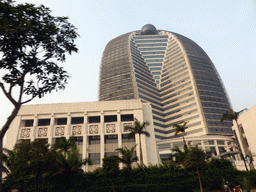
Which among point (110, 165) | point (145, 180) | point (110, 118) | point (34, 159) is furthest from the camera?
point (110, 118)

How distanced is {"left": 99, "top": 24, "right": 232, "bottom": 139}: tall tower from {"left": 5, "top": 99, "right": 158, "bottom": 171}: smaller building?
156 ft

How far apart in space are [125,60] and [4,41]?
125 meters

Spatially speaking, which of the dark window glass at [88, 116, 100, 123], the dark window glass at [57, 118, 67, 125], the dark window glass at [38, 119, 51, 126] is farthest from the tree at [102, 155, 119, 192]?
the dark window glass at [38, 119, 51, 126]

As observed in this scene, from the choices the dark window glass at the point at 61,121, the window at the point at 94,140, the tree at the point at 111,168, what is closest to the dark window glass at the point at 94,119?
the window at the point at 94,140

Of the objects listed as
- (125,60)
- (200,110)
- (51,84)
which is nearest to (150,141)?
(51,84)

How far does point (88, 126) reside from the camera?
61.6 metres

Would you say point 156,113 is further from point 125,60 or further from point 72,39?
point 72,39

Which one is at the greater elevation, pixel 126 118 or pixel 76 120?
pixel 76 120

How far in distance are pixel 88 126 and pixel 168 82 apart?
89.4m

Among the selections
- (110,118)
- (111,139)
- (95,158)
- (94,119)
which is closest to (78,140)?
(95,158)

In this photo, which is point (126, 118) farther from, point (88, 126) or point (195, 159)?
point (195, 159)

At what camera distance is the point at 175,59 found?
141m

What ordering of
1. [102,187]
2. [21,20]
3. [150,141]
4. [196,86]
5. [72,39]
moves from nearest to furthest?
[21,20] < [72,39] < [102,187] < [150,141] < [196,86]

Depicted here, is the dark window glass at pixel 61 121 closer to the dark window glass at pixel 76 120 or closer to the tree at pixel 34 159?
the dark window glass at pixel 76 120
